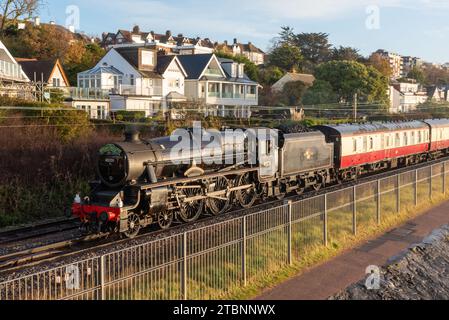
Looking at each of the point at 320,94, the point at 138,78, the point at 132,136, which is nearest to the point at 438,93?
the point at 320,94

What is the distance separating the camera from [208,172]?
17.9 meters

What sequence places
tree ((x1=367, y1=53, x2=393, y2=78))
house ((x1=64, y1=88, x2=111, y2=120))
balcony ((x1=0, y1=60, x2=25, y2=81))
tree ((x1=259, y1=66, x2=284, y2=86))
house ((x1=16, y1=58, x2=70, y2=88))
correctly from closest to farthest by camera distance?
1. house ((x1=64, y1=88, x2=111, y2=120))
2. balcony ((x1=0, y1=60, x2=25, y2=81))
3. house ((x1=16, y1=58, x2=70, y2=88))
4. tree ((x1=259, y1=66, x2=284, y2=86))
5. tree ((x1=367, y1=53, x2=393, y2=78))

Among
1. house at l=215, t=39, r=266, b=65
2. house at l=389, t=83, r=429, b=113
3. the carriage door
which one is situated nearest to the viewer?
the carriage door

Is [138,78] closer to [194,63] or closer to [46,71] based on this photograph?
[46,71]

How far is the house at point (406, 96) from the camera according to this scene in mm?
96500

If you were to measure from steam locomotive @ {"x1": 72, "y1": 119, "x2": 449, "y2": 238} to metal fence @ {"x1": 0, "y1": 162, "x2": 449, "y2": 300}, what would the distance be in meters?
2.24

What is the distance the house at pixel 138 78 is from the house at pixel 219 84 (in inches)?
70.5

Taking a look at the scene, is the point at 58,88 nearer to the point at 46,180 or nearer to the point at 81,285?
the point at 46,180

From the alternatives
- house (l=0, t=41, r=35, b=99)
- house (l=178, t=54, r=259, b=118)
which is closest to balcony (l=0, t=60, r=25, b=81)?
house (l=0, t=41, r=35, b=99)

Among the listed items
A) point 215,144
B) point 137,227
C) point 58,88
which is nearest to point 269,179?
point 215,144

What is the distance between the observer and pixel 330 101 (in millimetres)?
65375

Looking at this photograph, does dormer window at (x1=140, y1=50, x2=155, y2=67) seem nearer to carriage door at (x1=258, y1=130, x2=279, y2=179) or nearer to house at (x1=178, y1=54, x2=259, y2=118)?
house at (x1=178, y1=54, x2=259, y2=118)

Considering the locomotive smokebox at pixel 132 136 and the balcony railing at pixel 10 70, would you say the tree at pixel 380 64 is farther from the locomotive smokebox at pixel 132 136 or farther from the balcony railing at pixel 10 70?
the locomotive smokebox at pixel 132 136

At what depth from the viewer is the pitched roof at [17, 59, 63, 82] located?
49906 millimetres
